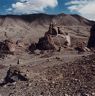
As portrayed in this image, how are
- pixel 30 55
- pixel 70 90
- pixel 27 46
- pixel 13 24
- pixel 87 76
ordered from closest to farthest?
pixel 70 90 < pixel 87 76 < pixel 30 55 < pixel 27 46 < pixel 13 24

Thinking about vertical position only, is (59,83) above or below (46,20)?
below

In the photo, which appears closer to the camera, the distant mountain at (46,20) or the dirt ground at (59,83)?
the dirt ground at (59,83)

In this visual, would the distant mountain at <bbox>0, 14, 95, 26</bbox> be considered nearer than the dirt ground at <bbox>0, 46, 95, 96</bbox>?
No

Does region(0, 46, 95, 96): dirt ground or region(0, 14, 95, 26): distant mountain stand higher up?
region(0, 14, 95, 26): distant mountain

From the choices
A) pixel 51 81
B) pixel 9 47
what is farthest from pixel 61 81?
pixel 9 47

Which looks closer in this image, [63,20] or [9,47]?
[9,47]

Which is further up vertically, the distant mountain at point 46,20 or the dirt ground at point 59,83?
the distant mountain at point 46,20

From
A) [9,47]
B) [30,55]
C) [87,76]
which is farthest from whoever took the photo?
[9,47]

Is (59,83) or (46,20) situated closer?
(59,83)

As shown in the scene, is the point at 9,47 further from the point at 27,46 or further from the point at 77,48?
the point at 77,48
